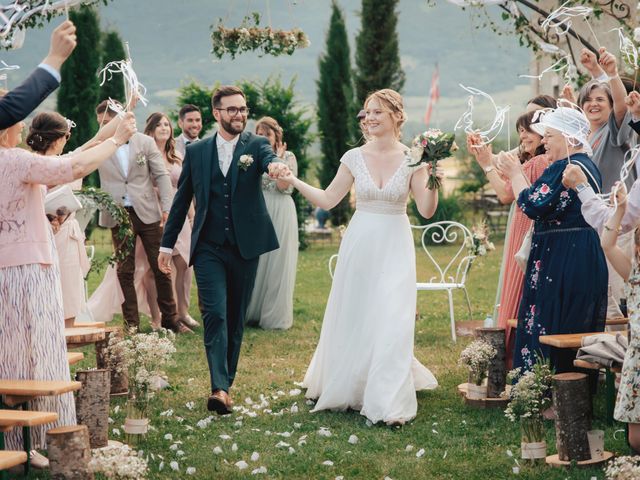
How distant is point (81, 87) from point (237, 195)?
19.0m

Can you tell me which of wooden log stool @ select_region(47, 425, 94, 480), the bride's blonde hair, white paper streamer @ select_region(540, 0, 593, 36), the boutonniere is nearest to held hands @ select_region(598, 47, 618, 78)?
white paper streamer @ select_region(540, 0, 593, 36)

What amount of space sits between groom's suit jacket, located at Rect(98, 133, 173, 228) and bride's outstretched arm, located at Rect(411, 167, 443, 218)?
3891mm

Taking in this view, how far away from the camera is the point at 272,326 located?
11.1m

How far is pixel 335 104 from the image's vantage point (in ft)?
87.8

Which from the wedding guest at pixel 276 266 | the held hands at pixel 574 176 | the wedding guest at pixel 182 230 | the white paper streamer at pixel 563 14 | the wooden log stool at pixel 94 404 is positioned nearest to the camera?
the held hands at pixel 574 176

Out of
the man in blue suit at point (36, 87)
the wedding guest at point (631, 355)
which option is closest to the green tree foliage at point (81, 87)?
the man in blue suit at point (36, 87)

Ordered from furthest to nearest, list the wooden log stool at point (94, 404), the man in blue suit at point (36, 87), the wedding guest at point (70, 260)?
the wedding guest at point (70, 260)
the wooden log stool at point (94, 404)
the man in blue suit at point (36, 87)

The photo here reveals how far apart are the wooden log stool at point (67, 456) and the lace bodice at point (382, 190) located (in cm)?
296

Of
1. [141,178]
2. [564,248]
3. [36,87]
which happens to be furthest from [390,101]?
[141,178]

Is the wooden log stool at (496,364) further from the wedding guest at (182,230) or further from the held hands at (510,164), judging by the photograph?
the wedding guest at (182,230)

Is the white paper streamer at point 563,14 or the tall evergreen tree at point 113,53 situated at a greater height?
the tall evergreen tree at point 113,53

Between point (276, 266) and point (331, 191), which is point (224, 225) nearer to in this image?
point (331, 191)

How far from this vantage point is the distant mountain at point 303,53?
87000mm

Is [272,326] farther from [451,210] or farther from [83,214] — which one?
[451,210]
